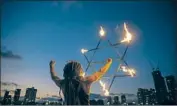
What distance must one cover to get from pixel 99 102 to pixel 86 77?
2.09ft

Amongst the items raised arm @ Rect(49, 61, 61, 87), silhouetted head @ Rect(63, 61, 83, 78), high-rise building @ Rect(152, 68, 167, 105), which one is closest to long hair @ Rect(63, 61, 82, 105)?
silhouetted head @ Rect(63, 61, 83, 78)

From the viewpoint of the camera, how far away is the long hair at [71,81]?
1789 millimetres

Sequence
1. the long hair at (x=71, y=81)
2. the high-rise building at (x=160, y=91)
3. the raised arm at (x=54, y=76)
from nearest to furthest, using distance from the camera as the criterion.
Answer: the long hair at (x=71, y=81) → the raised arm at (x=54, y=76) → the high-rise building at (x=160, y=91)

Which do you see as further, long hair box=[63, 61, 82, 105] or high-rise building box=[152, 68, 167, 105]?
high-rise building box=[152, 68, 167, 105]

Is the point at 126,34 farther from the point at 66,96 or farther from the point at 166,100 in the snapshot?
the point at 66,96

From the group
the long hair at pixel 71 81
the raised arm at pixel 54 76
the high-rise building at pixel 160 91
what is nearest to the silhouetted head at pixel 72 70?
the long hair at pixel 71 81

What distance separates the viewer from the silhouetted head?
1.80 meters

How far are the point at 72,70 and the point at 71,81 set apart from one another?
10 centimetres

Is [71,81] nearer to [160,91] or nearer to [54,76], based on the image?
[54,76]

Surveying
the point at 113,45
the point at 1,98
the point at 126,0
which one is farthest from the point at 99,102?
the point at 126,0

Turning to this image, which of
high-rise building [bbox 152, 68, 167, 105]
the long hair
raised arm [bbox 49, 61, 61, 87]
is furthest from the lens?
high-rise building [bbox 152, 68, 167, 105]

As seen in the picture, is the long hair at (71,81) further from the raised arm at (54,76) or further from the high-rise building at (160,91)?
the high-rise building at (160,91)

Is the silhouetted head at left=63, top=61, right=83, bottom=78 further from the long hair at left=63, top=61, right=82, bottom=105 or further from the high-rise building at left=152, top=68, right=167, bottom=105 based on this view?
the high-rise building at left=152, top=68, right=167, bottom=105

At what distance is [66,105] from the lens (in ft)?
5.95
